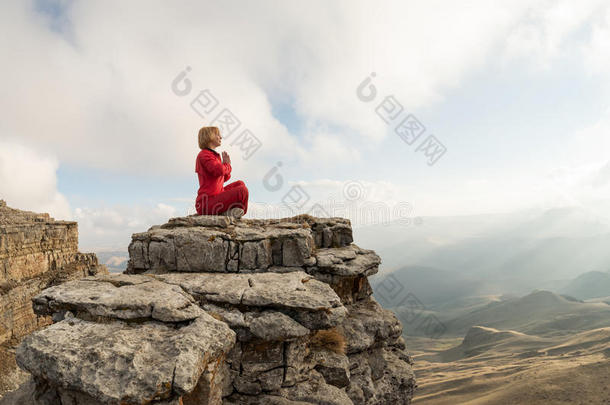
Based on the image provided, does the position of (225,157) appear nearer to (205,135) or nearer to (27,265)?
(205,135)

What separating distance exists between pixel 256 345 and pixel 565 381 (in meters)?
58.8

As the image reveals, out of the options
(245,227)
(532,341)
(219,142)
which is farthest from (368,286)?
(532,341)

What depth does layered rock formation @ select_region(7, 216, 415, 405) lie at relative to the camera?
5.87 meters

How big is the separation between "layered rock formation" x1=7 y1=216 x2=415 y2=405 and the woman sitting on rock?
3.00 feet

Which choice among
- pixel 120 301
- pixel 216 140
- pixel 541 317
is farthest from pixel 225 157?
pixel 541 317

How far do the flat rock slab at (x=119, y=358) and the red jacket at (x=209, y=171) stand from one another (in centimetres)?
720

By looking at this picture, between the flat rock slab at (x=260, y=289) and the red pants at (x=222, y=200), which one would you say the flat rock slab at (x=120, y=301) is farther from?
the red pants at (x=222, y=200)

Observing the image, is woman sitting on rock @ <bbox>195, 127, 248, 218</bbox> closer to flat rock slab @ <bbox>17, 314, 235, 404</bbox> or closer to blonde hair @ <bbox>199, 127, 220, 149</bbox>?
blonde hair @ <bbox>199, 127, 220, 149</bbox>

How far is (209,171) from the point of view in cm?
1284

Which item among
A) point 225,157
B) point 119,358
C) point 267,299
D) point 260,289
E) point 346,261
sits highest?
point 225,157

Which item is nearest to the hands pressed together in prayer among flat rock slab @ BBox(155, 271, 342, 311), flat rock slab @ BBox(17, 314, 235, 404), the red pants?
the red pants

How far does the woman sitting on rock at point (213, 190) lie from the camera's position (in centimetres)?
1308

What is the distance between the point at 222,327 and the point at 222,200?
265 inches

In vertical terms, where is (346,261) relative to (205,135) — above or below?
below
